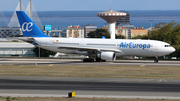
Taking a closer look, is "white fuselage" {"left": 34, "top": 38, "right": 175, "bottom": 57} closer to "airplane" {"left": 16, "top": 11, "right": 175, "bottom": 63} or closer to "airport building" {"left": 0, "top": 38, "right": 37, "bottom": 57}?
"airplane" {"left": 16, "top": 11, "right": 175, "bottom": 63}

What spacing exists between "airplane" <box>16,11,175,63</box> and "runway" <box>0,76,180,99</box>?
63.7 feet

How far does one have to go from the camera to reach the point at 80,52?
2053 inches

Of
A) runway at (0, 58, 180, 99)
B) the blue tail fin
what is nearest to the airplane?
the blue tail fin

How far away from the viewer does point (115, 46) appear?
166ft

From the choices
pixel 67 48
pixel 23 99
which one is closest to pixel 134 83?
pixel 23 99

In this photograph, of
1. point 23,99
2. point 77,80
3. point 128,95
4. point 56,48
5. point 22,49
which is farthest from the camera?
point 22,49

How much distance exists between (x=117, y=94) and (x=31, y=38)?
113 ft

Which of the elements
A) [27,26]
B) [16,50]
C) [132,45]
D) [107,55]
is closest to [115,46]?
[107,55]

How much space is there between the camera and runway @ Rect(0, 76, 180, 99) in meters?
23.2

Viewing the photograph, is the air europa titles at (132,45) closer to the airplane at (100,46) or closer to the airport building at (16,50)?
the airplane at (100,46)

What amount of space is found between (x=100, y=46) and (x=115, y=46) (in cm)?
274

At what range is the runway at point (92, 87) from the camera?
76.1ft

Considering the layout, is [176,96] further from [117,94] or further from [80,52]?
[80,52]

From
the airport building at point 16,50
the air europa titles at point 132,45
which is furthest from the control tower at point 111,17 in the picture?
the air europa titles at point 132,45
